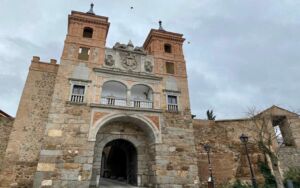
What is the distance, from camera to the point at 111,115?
1230 centimetres

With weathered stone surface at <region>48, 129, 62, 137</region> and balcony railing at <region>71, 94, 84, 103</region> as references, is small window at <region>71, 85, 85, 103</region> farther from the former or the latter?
weathered stone surface at <region>48, 129, 62, 137</region>

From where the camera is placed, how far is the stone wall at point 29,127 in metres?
11.2

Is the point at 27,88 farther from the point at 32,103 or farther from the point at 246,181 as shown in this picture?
the point at 246,181

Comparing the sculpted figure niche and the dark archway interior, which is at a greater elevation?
the sculpted figure niche

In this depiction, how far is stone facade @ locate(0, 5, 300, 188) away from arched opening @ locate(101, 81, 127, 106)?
7cm

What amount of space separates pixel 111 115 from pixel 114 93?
3.43 m

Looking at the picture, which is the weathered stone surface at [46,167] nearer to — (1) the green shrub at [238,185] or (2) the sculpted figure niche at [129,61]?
(2) the sculpted figure niche at [129,61]

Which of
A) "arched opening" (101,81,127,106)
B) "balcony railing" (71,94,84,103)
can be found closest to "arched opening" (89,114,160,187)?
"arched opening" (101,81,127,106)

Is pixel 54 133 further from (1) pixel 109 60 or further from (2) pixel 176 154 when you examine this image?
(2) pixel 176 154

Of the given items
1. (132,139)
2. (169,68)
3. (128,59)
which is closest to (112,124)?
(132,139)

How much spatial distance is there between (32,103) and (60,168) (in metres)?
5.13

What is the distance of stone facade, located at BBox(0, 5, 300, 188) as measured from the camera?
11109mm

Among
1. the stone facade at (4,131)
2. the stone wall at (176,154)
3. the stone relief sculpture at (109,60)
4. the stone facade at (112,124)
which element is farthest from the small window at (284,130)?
the stone facade at (4,131)

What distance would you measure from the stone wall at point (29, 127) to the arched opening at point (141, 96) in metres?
5.67
